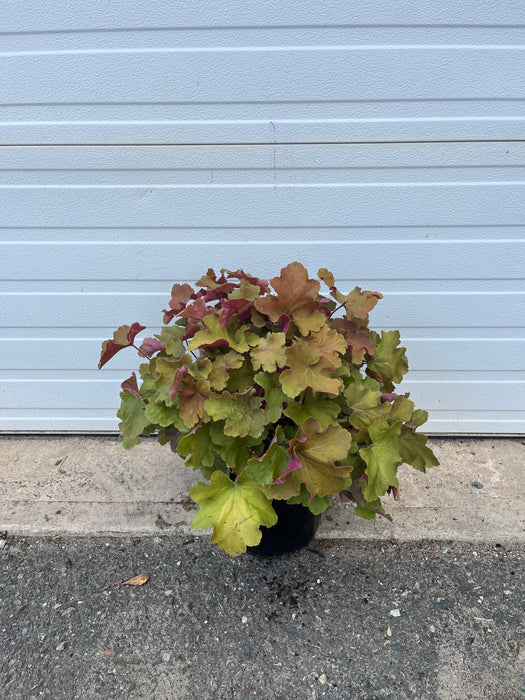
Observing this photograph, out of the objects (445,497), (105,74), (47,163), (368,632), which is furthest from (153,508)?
(105,74)

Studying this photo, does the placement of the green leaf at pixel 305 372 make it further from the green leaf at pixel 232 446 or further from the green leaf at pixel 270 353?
the green leaf at pixel 232 446

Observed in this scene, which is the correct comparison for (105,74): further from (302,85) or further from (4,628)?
A: (4,628)

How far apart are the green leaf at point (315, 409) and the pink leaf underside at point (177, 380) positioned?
319 millimetres

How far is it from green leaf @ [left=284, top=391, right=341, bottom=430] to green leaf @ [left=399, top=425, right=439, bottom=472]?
36 cm

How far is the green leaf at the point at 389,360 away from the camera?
1.71 meters

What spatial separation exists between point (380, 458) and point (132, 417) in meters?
Answer: 0.84

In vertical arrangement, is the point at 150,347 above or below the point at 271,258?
below

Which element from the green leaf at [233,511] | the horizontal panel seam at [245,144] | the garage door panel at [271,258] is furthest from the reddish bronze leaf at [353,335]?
the horizontal panel seam at [245,144]

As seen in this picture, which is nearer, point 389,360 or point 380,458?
point 380,458

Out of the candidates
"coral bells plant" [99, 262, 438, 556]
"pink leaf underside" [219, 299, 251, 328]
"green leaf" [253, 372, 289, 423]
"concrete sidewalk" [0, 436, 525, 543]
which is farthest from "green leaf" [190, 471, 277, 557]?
"concrete sidewalk" [0, 436, 525, 543]

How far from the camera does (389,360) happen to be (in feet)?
5.63

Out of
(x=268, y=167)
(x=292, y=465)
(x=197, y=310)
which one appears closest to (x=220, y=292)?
(x=197, y=310)

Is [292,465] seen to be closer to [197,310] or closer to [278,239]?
[197,310]

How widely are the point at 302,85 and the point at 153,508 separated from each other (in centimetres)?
193
